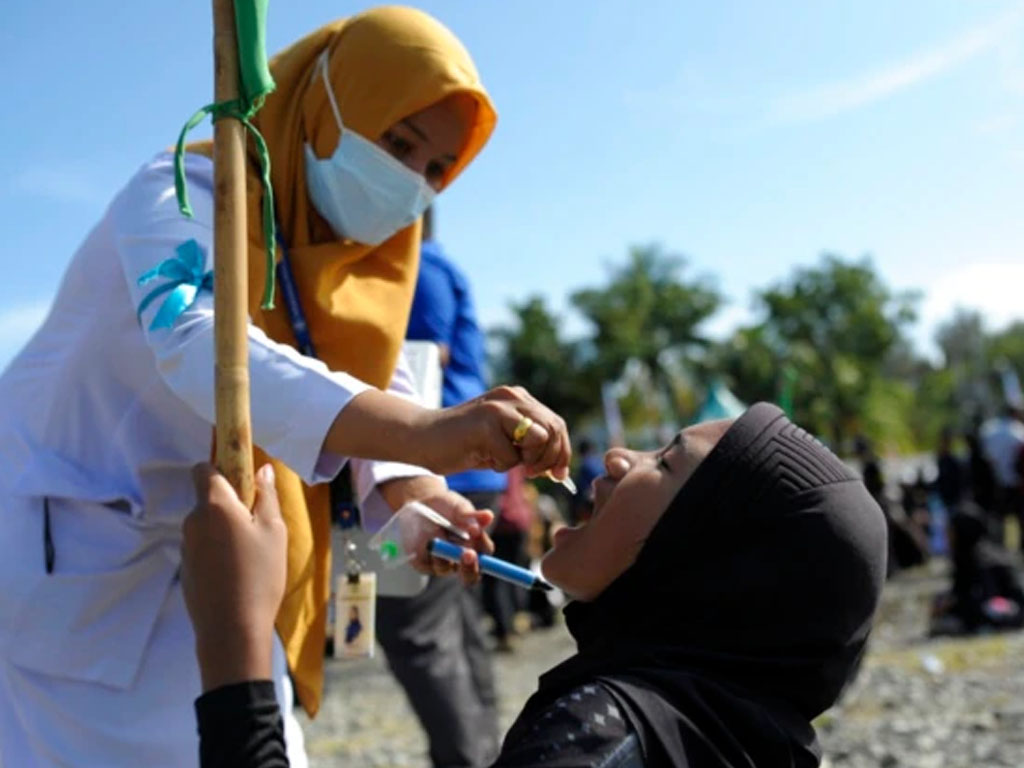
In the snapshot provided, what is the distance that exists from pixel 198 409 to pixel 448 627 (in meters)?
2.38

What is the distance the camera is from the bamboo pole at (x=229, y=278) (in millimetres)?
1667

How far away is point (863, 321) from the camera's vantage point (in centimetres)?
5869

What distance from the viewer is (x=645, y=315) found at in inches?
2405

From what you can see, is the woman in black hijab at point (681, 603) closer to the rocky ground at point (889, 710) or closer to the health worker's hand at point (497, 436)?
the health worker's hand at point (497, 436)

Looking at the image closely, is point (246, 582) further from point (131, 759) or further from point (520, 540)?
point (520, 540)

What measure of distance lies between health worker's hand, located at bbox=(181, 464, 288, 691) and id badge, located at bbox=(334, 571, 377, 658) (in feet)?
3.11

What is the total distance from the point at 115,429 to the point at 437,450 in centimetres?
80

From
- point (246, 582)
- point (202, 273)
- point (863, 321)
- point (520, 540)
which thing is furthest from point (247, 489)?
point (863, 321)

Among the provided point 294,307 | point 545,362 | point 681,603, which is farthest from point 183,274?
point 545,362

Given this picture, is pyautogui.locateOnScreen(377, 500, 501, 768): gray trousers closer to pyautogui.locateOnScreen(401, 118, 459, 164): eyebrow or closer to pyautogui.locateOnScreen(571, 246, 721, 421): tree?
pyautogui.locateOnScreen(401, 118, 459, 164): eyebrow

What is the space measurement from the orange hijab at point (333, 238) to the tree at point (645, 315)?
54151 mm

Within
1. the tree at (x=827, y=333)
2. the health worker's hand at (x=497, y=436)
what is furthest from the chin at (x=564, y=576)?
the tree at (x=827, y=333)

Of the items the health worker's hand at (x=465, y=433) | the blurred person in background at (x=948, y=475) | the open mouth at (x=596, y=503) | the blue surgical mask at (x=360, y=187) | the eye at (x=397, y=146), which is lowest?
the blurred person in background at (x=948, y=475)

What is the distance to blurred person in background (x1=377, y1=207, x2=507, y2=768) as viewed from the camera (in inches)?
160
